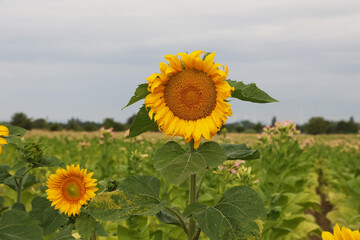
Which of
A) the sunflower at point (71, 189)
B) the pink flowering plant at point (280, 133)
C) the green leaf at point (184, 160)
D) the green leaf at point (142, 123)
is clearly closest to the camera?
the green leaf at point (184, 160)

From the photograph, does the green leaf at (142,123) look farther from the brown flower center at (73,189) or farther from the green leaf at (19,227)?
the green leaf at (19,227)

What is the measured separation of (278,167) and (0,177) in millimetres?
3551

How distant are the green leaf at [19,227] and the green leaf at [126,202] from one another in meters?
0.48

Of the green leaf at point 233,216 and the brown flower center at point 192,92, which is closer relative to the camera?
the green leaf at point 233,216

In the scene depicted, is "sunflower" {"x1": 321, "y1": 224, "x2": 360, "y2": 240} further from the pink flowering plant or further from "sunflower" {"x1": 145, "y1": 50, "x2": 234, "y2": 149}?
the pink flowering plant

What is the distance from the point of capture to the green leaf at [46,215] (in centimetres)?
168

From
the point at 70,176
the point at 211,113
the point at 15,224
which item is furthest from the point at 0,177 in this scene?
the point at 211,113

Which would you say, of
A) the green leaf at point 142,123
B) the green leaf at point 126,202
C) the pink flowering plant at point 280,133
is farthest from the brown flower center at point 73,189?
the pink flowering plant at point 280,133

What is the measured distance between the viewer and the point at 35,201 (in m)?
1.79

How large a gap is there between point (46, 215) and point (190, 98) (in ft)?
3.28

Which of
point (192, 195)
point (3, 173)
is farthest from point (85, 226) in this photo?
point (3, 173)

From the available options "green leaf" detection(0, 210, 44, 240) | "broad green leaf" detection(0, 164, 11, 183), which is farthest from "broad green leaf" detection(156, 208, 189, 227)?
"broad green leaf" detection(0, 164, 11, 183)

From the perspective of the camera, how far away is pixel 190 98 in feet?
4.25

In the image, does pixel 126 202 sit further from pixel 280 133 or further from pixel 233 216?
pixel 280 133
